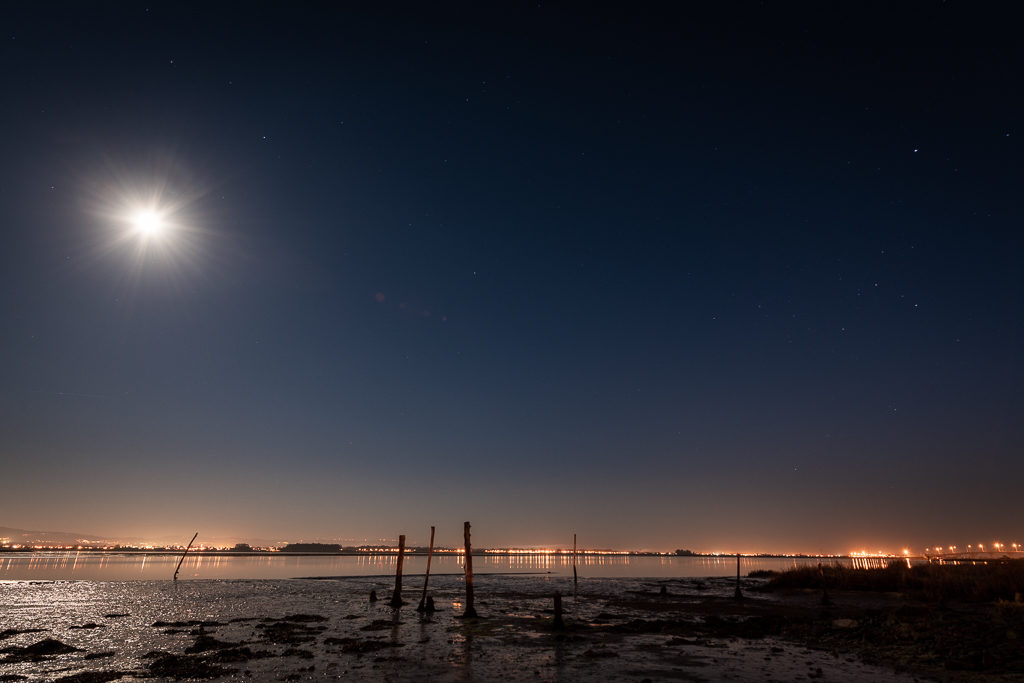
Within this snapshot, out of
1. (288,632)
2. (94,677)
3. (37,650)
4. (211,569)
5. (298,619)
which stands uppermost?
(94,677)

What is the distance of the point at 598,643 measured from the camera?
77.0 feet

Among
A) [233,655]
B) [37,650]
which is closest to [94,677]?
[233,655]

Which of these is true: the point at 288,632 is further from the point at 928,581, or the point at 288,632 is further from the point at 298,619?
the point at 928,581

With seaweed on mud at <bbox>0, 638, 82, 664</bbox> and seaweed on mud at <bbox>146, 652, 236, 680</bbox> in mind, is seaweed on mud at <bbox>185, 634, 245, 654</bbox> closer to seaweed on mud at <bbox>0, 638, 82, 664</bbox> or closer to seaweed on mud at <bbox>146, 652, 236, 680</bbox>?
seaweed on mud at <bbox>146, 652, 236, 680</bbox>

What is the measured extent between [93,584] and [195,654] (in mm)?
42256

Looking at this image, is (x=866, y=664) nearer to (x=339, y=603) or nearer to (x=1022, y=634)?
(x=1022, y=634)

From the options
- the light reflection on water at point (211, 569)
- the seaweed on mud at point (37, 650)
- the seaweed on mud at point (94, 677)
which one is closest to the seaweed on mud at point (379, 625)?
the seaweed on mud at point (37, 650)

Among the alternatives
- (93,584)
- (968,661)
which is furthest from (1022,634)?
(93,584)

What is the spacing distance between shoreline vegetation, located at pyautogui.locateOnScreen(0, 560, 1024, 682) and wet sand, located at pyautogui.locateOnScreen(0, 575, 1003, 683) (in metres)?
0.09

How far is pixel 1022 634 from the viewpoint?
20172 mm

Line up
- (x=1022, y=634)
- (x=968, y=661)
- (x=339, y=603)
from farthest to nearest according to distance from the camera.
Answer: (x=339, y=603), (x=1022, y=634), (x=968, y=661)

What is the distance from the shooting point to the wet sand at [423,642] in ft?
57.6

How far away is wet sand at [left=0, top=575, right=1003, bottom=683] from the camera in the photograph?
17.6 metres

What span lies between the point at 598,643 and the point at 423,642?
24.2ft
